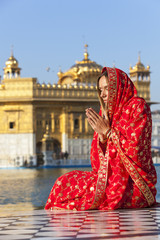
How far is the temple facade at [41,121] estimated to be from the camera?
3003 cm

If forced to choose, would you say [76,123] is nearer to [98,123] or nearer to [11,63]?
[11,63]

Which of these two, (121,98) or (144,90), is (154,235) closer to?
(121,98)

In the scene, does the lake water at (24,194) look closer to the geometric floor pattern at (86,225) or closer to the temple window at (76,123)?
the geometric floor pattern at (86,225)

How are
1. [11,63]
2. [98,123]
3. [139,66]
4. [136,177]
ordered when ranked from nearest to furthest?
[136,177], [98,123], [11,63], [139,66]

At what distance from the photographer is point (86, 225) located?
3010 millimetres

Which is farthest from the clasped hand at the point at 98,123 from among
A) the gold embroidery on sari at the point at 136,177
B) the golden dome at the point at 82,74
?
the golden dome at the point at 82,74

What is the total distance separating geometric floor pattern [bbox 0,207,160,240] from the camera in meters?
2.62

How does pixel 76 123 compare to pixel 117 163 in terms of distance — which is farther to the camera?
pixel 76 123

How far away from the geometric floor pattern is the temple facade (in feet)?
84.4

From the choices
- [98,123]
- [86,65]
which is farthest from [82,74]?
[98,123]

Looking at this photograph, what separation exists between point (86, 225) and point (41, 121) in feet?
91.0

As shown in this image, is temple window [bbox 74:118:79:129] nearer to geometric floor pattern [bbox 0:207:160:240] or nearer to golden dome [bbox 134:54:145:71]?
golden dome [bbox 134:54:145:71]

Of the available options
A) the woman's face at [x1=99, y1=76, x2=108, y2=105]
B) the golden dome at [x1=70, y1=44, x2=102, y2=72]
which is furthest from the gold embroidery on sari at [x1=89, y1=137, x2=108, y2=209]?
the golden dome at [x1=70, y1=44, x2=102, y2=72]

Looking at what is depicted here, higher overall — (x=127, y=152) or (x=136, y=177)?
(x=127, y=152)
